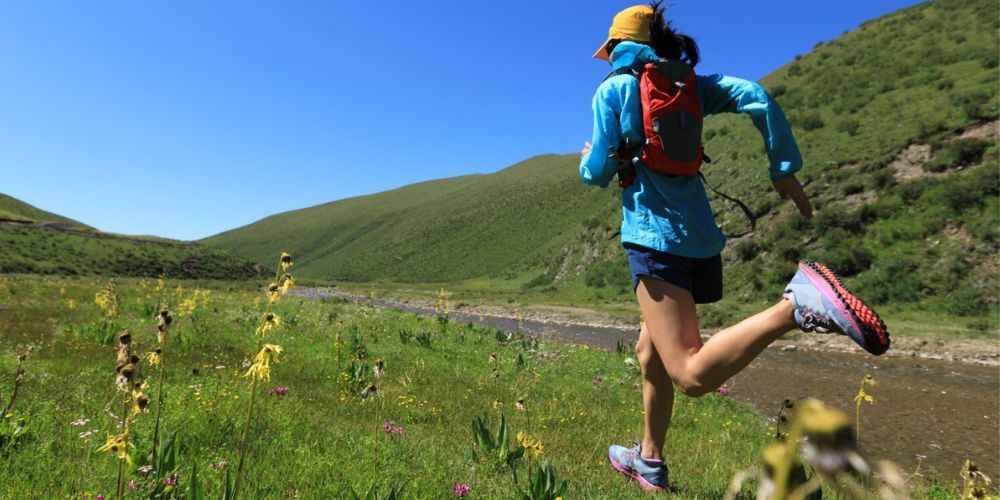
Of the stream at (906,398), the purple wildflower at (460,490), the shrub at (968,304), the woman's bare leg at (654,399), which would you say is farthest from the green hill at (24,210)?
the shrub at (968,304)

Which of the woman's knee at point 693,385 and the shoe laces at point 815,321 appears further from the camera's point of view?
the woman's knee at point 693,385

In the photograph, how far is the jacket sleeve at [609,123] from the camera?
346cm

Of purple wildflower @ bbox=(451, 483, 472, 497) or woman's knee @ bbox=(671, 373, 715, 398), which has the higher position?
woman's knee @ bbox=(671, 373, 715, 398)

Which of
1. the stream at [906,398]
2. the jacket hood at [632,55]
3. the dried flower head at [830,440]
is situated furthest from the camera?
the stream at [906,398]

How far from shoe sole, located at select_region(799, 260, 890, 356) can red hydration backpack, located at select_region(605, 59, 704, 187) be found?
1.27 m

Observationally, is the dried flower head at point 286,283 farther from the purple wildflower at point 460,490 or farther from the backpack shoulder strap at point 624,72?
the backpack shoulder strap at point 624,72

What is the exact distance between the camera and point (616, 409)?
7066 millimetres

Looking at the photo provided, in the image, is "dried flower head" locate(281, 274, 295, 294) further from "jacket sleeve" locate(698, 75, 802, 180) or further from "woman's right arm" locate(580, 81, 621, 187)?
"jacket sleeve" locate(698, 75, 802, 180)

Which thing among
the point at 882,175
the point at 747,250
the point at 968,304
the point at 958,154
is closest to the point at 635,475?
the point at 968,304

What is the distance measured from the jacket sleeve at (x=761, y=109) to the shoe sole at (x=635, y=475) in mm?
2507

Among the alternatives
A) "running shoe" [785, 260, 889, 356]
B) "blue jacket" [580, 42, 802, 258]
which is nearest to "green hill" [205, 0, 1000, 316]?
"blue jacket" [580, 42, 802, 258]

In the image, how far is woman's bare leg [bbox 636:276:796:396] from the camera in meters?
2.62

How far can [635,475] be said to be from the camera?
4199 millimetres

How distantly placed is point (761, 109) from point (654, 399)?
229cm
